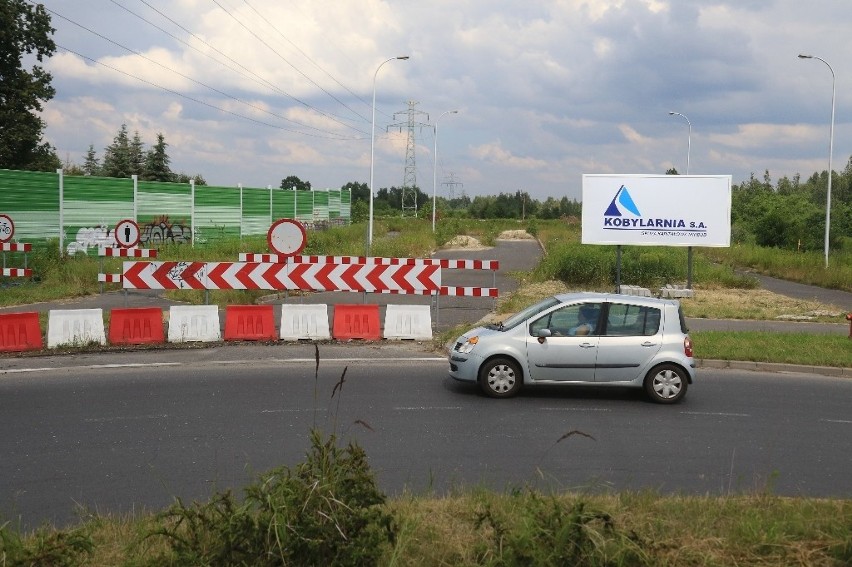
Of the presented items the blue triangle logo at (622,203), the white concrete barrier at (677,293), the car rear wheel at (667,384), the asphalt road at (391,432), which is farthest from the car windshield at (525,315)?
the white concrete barrier at (677,293)

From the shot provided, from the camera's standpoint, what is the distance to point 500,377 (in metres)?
11.9

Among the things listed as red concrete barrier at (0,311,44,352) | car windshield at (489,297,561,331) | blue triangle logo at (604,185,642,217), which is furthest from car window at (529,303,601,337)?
blue triangle logo at (604,185,642,217)

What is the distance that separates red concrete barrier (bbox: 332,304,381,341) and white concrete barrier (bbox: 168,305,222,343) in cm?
230

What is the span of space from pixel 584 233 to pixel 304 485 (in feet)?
70.2

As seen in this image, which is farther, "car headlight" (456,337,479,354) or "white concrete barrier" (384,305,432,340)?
"white concrete barrier" (384,305,432,340)

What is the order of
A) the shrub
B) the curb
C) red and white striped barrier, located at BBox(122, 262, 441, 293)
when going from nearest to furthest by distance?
1. the shrub
2. the curb
3. red and white striped barrier, located at BBox(122, 262, 441, 293)

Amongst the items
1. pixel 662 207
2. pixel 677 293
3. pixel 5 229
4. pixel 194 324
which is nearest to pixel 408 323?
pixel 194 324

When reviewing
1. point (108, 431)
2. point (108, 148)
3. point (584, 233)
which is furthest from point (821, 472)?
point (108, 148)

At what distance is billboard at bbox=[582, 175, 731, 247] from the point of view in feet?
81.3

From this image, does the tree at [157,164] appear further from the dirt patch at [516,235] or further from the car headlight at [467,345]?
the car headlight at [467,345]

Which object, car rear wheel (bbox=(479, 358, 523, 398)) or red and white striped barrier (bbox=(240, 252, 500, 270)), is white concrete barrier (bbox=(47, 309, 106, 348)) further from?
car rear wheel (bbox=(479, 358, 523, 398))

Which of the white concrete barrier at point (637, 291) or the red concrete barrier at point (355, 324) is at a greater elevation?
the white concrete barrier at point (637, 291)

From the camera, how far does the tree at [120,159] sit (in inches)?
2805

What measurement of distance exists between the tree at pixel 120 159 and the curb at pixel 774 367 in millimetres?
63734
